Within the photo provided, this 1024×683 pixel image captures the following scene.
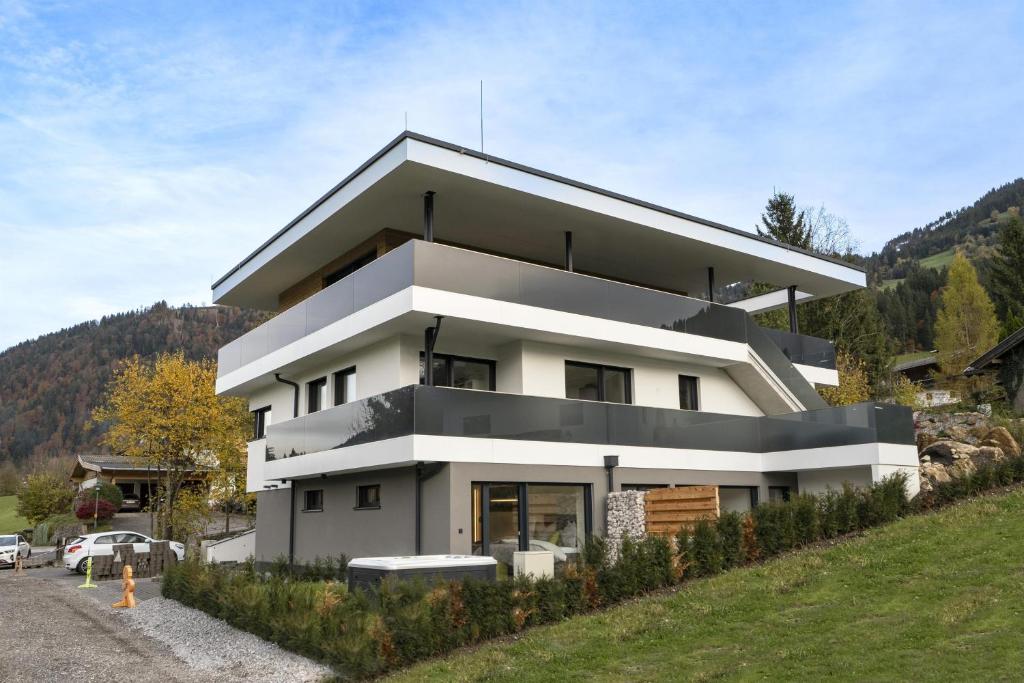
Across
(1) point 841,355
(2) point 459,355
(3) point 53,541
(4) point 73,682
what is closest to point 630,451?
(2) point 459,355

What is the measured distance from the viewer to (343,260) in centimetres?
2300

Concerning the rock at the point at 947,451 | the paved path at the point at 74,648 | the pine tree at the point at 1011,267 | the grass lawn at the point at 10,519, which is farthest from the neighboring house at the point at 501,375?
the grass lawn at the point at 10,519

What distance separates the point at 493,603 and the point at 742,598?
11.4ft

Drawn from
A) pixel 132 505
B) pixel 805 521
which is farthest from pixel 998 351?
pixel 132 505

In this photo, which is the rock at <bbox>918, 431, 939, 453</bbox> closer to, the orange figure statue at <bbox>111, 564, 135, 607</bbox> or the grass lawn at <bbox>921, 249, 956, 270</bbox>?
the orange figure statue at <bbox>111, 564, 135, 607</bbox>

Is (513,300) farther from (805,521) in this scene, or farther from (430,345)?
(805,521)

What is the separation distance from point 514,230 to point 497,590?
10746 millimetres

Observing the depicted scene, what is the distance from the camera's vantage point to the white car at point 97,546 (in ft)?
95.9

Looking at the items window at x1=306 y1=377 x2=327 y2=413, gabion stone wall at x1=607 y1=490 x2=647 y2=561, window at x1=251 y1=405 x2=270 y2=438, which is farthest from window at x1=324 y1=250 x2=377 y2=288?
gabion stone wall at x1=607 y1=490 x2=647 y2=561

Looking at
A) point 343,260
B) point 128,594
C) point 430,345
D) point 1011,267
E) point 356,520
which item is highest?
point 1011,267

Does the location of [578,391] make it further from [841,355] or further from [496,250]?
[841,355]

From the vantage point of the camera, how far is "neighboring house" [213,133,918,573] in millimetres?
17469

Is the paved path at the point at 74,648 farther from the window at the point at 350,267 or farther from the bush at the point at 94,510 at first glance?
the bush at the point at 94,510

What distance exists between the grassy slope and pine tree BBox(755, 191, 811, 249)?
36.0 metres
